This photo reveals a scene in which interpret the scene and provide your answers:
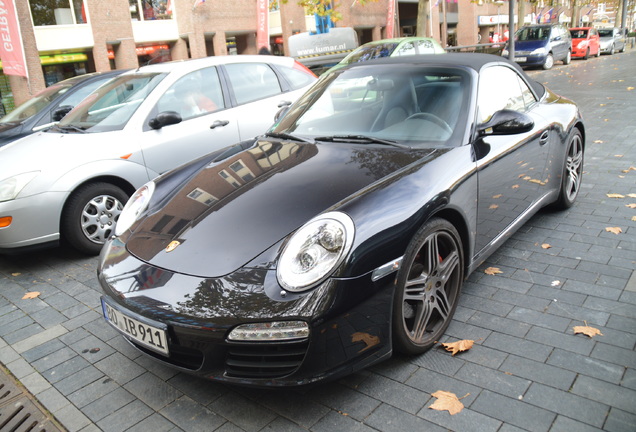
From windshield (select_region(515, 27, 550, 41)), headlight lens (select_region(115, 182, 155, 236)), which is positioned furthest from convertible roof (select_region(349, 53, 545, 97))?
windshield (select_region(515, 27, 550, 41))

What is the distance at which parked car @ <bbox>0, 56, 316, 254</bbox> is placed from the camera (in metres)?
4.43

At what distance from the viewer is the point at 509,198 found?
3.71m

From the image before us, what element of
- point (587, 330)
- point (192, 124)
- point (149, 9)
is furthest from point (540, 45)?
point (587, 330)

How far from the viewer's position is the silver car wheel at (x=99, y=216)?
15.5ft

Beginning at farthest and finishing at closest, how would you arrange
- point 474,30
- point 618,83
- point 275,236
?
point 474,30, point 618,83, point 275,236

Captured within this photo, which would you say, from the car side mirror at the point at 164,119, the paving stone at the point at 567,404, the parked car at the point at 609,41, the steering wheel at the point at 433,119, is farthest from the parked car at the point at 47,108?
the parked car at the point at 609,41

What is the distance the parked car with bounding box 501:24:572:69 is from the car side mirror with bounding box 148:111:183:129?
18735 mm

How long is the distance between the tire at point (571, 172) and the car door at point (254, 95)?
302 centimetres

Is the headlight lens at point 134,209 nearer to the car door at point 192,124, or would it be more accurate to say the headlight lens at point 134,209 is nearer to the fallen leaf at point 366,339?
the fallen leaf at point 366,339

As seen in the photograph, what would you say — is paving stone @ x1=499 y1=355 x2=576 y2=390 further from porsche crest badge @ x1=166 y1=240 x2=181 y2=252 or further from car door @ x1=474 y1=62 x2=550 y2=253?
porsche crest badge @ x1=166 y1=240 x2=181 y2=252

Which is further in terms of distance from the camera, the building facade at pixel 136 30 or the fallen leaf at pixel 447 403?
the building facade at pixel 136 30

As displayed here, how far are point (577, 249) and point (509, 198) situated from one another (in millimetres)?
935

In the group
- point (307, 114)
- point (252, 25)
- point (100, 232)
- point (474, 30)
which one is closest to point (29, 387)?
point (100, 232)

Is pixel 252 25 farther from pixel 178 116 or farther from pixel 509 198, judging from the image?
pixel 509 198
